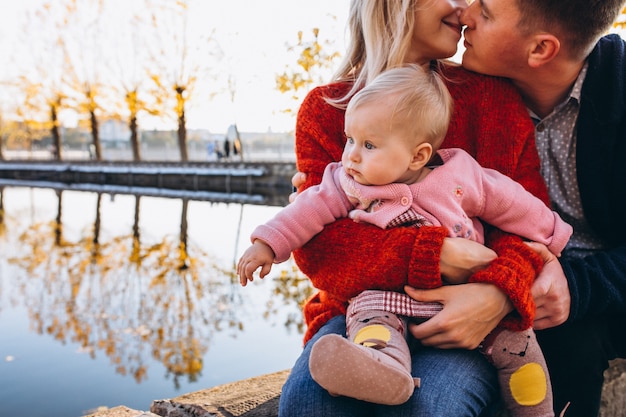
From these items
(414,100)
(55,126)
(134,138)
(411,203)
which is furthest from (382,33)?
(55,126)

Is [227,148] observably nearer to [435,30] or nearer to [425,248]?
[435,30]

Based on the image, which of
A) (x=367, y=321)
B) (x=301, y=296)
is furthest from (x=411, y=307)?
(x=301, y=296)

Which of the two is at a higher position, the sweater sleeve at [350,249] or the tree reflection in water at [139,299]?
the sweater sleeve at [350,249]

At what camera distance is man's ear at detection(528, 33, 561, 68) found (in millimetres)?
1729

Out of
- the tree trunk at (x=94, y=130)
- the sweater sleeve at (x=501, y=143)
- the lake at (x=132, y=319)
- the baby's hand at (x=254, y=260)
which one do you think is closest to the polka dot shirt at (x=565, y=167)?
the sweater sleeve at (x=501, y=143)

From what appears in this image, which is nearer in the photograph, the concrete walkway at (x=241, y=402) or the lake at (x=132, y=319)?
the concrete walkway at (x=241, y=402)

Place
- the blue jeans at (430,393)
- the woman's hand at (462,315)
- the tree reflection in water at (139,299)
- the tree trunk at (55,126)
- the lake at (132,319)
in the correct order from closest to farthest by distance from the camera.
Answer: the blue jeans at (430,393) → the woman's hand at (462,315) → the lake at (132,319) → the tree reflection in water at (139,299) → the tree trunk at (55,126)

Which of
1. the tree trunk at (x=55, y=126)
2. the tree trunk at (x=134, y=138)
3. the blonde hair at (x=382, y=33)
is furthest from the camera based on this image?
the tree trunk at (x=55, y=126)

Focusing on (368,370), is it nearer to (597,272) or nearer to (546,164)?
(597,272)

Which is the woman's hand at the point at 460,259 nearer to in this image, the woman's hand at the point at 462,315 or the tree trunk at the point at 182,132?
the woman's hand at the point at 462,315

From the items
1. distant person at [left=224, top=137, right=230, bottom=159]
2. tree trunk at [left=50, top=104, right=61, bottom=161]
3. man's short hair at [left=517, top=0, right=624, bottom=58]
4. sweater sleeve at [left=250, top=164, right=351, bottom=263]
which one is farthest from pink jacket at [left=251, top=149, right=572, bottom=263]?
tree trunk at [left=50, top=104, right=61, bottom=161]

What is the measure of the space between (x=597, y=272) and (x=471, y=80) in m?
0.73

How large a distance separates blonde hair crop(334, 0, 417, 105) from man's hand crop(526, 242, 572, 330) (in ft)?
2.39

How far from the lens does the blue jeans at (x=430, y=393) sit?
1291 mm
